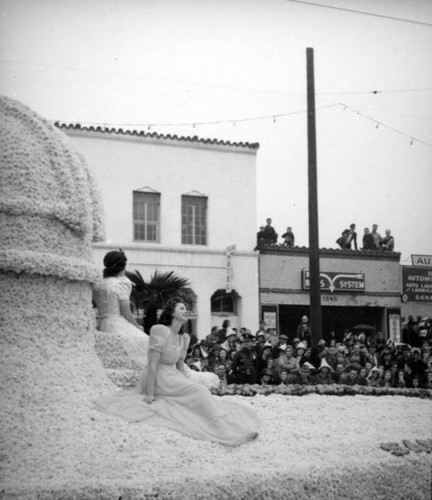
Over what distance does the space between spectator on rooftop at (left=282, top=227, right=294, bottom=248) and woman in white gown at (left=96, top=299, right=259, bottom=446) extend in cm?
1600

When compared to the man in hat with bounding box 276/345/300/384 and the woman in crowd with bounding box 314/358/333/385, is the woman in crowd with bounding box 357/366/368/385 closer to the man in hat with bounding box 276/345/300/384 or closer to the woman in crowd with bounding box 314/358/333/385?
the woman in crowd with bounding box 314/358/333/385

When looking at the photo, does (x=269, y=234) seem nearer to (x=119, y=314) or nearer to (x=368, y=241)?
(x=368, y=241)

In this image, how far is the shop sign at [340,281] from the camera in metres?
24.5

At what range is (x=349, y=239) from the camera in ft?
81.6

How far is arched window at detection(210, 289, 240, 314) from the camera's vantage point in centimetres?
2404

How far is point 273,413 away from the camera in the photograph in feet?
29.5

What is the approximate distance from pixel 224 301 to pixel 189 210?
2816 millimetres

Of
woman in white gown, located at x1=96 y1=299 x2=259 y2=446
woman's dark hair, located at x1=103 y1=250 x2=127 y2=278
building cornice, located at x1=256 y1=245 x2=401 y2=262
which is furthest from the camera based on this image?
building cornice, located at x1=256 y1=245 x2=401 y2=262

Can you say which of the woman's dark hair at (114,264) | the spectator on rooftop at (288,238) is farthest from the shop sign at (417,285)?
the woman's dark hair at (114,264)

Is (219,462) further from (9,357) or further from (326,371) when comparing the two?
(326,371)

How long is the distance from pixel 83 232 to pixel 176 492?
3.10 meters

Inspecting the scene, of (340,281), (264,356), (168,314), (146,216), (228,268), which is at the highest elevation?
(146,216)

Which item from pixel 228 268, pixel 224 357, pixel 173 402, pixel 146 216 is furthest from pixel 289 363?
pixel 146 216

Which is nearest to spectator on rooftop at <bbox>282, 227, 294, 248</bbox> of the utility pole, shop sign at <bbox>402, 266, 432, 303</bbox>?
shop sign at <bbox>402, 266, 432, 303</bbox>
